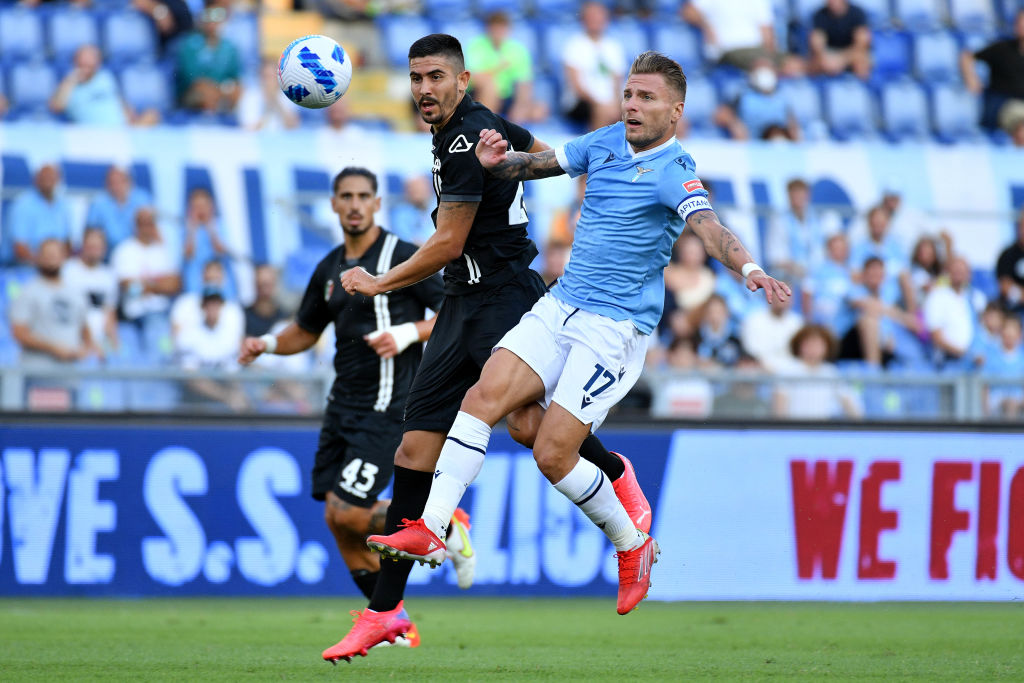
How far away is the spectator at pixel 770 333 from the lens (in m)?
13.1

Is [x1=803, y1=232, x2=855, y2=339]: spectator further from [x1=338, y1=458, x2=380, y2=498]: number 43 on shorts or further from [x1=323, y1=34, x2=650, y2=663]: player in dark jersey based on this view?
[x1=323, y1=34, x2=650, y2=663]: player in dark jersey

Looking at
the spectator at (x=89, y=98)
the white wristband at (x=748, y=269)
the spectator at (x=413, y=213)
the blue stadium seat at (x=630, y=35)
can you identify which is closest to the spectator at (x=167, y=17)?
the spectator at (x=89, y=98)

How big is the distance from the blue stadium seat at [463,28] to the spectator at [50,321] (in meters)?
5.47

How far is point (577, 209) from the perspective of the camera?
1402cm

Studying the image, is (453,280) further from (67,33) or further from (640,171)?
(67,33)

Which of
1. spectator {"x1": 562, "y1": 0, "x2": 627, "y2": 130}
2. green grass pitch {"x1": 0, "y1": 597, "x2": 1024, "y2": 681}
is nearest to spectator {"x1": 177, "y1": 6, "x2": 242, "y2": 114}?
spectator {"x1": 562, "y1": 0, "x2": 627, "y2": 130}

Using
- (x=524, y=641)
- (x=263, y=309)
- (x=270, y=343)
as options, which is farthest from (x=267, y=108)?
(x=524, y=641)

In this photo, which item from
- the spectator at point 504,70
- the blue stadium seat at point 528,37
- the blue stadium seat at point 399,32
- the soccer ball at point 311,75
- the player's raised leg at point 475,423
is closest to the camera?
the player's raised leg at point 475,423

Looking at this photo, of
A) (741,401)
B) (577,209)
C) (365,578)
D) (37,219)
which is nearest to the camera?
(365,578)

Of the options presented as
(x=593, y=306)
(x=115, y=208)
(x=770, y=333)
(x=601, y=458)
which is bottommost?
(x=601, y=458)

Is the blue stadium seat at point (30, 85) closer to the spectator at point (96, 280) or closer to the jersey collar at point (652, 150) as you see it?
the spectator at point (96, 280)

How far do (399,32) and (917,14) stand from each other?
289 inches

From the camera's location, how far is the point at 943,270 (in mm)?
14797

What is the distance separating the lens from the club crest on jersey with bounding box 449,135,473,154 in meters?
6.73
